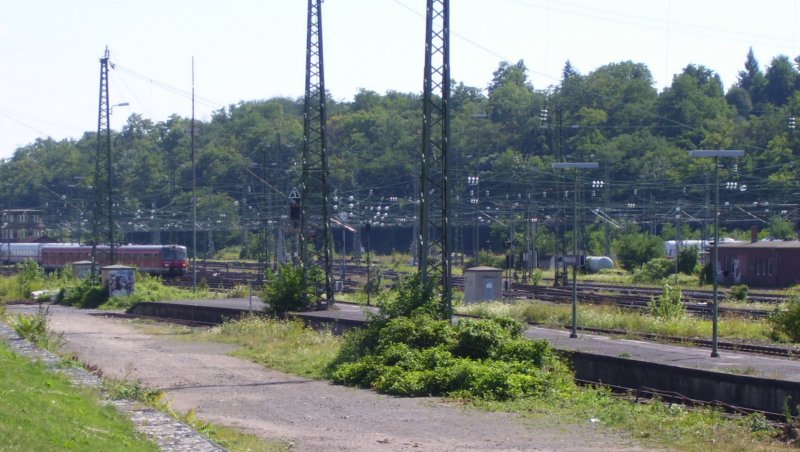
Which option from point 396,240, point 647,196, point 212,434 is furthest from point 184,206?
point 212,434

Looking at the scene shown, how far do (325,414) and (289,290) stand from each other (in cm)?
2056

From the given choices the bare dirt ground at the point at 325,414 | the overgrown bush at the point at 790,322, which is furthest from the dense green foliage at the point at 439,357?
the overgrown bush at the point at 790,322

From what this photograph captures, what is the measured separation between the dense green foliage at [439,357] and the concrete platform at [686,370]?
1.36 meters

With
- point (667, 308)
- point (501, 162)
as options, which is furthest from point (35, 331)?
point (501, 162)

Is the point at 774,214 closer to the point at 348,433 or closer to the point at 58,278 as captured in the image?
the point at 58,278

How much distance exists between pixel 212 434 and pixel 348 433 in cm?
232

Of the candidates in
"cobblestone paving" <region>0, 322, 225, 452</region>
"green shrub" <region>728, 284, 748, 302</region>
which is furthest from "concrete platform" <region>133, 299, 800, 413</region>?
"green shrub" <region>728, 284, 748, 302</region>

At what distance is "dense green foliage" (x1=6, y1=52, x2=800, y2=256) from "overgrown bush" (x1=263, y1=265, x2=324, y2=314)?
20.5m

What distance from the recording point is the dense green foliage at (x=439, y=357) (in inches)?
828

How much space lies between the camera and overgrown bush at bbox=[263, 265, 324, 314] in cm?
3938

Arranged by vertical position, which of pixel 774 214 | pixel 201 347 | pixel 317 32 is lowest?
pixel 201 347

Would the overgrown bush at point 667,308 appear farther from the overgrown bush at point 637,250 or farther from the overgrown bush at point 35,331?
the overgrown bush at point 637,250

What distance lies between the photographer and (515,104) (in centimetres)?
12412

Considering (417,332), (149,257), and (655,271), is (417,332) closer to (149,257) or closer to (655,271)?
(655,271)
